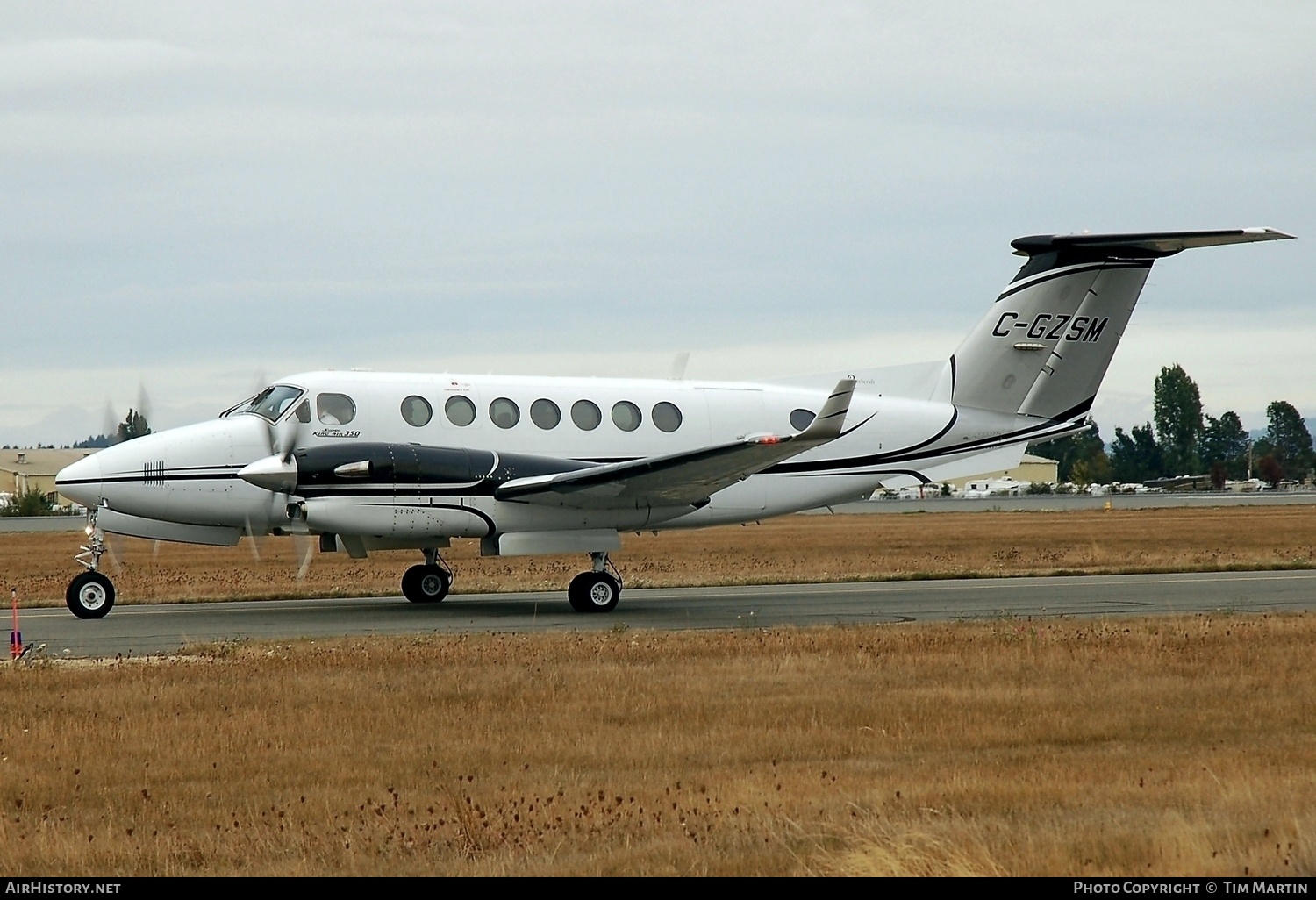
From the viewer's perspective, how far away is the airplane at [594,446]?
19125mm

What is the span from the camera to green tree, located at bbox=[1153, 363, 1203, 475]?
14088cm

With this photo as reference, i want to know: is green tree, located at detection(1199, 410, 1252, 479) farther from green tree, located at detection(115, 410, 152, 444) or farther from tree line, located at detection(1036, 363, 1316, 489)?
green tree, located at detection(115, 410, 152, 444)

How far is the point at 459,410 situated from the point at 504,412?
697mm

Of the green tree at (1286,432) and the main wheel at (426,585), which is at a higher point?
the green tree at (1286,432)

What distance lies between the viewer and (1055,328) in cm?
2288

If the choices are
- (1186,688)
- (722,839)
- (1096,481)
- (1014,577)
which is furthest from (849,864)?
(1096,481)

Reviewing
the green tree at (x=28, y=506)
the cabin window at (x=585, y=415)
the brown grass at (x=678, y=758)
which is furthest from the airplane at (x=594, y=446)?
the green tree at (x=28, y=506)

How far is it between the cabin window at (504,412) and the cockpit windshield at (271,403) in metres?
2.87

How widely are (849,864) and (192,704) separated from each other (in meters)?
7.32

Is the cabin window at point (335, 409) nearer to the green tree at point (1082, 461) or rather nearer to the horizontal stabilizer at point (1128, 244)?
the horizontal stabilizer at point (1128, 244)

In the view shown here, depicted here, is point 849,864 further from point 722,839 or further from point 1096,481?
point 1096,481

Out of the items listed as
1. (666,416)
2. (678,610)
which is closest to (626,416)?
(666,416)

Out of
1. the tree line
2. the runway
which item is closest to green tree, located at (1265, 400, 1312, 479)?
the tree line
